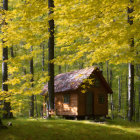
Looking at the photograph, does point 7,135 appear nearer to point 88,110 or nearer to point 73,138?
point 73,138

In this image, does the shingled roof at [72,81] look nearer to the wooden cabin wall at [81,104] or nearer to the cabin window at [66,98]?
the cabin window at [66,98]

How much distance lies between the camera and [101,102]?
67.1 feet

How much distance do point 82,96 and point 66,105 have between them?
85.9 inches

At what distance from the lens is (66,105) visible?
1936cm

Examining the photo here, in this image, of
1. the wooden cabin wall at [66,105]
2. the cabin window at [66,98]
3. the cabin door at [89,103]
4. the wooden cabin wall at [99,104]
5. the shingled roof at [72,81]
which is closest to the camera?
the shingled roof at [72,81]

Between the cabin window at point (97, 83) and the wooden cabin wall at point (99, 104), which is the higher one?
the cabin window at point (97, 83)

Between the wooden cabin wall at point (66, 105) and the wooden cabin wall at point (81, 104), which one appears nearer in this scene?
the wooden cabin wall at point (81, 104)

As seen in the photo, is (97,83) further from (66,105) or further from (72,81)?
(66,105)

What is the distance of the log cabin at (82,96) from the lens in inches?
711

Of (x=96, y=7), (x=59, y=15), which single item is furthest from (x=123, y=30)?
(x=59, y=15)

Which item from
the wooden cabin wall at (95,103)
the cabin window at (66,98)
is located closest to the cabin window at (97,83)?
the wooden cabin wall at (95,103)

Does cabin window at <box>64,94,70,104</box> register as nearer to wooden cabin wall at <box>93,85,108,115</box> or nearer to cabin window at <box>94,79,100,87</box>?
wooden cabin wall at <box>93,85,108,115</box>

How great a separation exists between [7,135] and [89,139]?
3401 mm

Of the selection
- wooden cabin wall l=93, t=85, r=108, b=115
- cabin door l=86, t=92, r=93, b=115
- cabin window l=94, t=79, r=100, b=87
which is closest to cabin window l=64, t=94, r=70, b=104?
cabin door l=86, t=92, r=93, b=115
